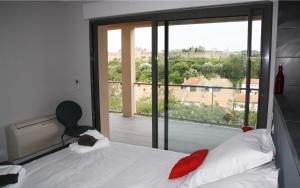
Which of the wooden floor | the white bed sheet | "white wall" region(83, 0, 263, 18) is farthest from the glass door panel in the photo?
the white bed sheet

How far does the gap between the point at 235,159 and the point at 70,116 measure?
3204mm

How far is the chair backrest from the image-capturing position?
412cm

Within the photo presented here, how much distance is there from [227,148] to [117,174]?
988 mm

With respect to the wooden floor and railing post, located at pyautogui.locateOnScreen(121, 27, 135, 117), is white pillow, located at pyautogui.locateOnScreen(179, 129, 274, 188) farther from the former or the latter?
railing post, located at pyautogui.locateOnScreen(121, 27, 135, 117)

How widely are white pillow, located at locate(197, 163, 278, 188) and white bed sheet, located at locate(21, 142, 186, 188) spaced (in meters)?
0.51

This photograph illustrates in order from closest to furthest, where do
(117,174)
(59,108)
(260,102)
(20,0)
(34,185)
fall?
(34,185)
(117,174)
(260,102)
(20,0)
(59,108)

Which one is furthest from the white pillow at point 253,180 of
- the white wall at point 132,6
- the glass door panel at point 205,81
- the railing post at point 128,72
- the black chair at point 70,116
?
the railing post at point 128,72

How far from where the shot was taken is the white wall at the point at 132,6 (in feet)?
11.0

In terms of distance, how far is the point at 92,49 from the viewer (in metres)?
4.42

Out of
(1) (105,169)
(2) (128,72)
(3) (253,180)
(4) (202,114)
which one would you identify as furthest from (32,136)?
(2) (128,72)

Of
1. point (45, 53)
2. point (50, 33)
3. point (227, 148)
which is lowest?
point (227, 148)

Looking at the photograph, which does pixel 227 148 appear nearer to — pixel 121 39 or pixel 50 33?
pixel 50 33

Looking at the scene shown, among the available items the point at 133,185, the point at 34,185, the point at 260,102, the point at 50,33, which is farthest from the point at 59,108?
the point at 260,102

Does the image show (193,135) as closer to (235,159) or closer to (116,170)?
(116,170)
